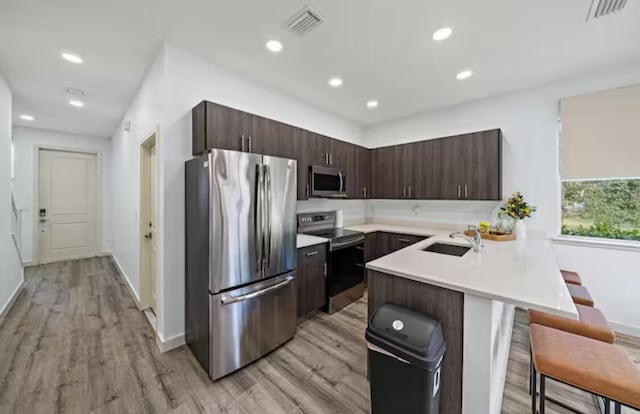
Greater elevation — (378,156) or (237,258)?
(378,156)

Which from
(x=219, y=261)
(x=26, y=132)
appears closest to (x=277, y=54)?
(x=219, y=261)

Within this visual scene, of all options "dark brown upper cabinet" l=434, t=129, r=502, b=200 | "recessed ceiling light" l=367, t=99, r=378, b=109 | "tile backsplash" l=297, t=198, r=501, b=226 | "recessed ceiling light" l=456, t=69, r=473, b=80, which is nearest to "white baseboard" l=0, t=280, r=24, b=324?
"tile backsplash" l=297, t=198, r=501, b=226

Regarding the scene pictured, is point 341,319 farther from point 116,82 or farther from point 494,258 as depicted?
point 116,82

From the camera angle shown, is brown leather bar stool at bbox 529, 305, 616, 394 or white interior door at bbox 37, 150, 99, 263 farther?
white interior door at bbox 37, 150, 99, 263

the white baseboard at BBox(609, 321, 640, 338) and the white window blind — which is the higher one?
the white window blind

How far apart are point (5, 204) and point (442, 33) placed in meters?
5.30

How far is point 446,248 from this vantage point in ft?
8.73

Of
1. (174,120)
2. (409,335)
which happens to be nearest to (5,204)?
(174,120)

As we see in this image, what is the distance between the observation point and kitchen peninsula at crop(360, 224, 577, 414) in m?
1.34

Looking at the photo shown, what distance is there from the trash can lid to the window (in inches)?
118

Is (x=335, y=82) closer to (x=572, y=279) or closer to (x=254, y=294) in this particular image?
(x=254, y=294)

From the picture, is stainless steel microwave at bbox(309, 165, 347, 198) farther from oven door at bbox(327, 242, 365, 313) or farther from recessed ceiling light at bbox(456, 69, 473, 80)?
recessed ceiling light at bbox(456, 69, 473, 80)

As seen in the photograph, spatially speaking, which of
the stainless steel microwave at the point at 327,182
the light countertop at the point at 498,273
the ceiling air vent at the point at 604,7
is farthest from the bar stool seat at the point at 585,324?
the stainless steel microwave at the point at 327,182

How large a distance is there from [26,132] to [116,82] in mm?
3891
